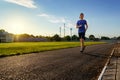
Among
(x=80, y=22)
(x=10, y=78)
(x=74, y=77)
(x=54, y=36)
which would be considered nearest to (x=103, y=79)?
(x=74, y=77)

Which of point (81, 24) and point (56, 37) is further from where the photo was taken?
point (56, 37)

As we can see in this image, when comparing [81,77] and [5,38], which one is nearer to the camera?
[81,77]

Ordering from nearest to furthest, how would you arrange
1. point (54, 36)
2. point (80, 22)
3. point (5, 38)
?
point (80, 22) → point (5, 38) → point (54, 36)

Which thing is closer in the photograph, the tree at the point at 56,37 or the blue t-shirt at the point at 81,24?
the blue t-shirt at the point at 81,24

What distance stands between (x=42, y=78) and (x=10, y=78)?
0.76m

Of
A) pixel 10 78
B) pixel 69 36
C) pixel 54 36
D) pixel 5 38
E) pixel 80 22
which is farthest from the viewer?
pixel 69 36

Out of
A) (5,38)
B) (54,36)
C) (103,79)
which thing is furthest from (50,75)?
(54,36)

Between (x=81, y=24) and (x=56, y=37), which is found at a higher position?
(x=81, y=24)

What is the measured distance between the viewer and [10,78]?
6188 millimetres

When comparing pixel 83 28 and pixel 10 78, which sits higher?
pixel 83 28

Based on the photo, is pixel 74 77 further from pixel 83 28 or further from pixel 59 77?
pixel 83 28

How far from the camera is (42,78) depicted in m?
6.29

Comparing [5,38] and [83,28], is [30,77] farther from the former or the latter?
[5,38]

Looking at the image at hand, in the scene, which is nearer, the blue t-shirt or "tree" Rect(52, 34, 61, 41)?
the blue t-shirt
